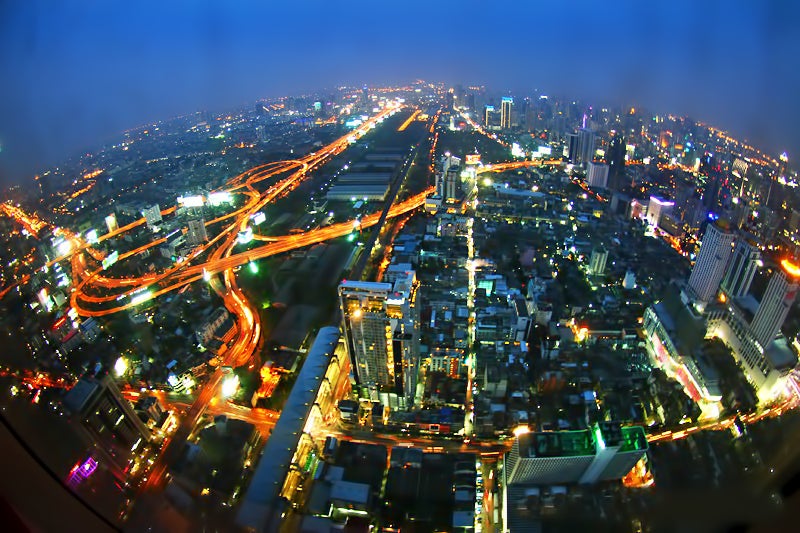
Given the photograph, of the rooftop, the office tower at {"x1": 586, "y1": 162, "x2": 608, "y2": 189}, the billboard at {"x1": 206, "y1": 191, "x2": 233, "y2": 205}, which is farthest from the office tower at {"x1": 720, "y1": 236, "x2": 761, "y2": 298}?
the billboard at {"x1": 206, "y1": 191, "x2": 233, "y2": 205}

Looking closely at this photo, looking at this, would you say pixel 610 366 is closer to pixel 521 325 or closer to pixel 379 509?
pixel 521 325

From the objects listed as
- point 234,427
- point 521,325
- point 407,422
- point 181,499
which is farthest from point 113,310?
point 521,325

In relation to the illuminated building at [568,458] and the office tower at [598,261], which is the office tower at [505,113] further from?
the illuminated building at [568,458]

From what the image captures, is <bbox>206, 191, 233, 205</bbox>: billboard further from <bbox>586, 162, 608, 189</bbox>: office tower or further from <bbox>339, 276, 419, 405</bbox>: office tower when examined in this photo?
<bbox>586, 162, 608, 189</bbox>: office tower

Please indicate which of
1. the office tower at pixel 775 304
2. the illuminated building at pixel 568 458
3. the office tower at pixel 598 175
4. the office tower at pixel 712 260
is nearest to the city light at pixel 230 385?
the illuminated building at pixel 568 458

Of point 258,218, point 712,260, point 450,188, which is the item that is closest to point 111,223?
point 258,218
